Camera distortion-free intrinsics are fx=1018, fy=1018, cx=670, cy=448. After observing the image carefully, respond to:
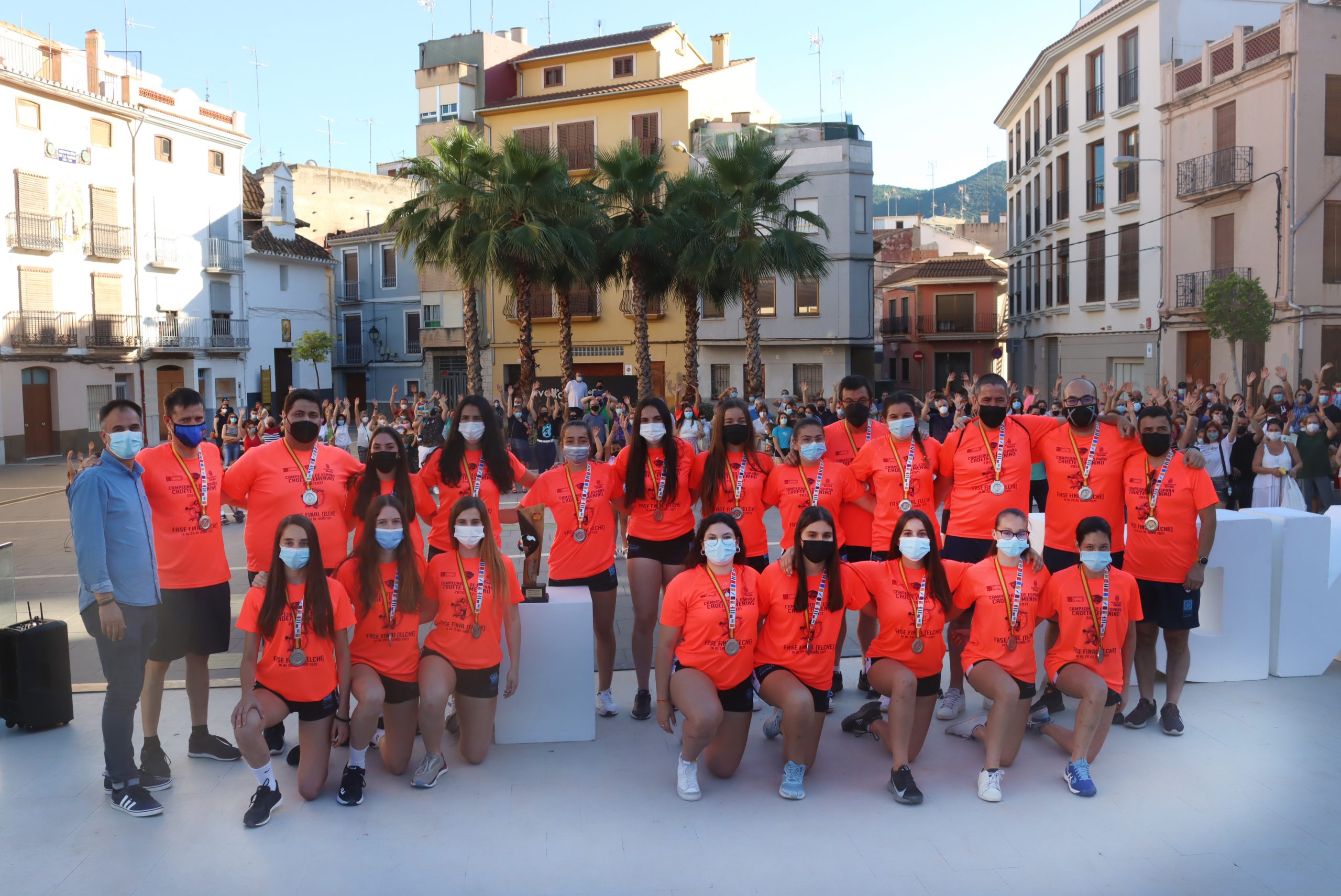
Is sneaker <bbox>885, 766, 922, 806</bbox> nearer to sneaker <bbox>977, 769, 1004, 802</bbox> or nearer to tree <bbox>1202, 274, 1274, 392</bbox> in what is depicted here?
sneaker <bbox>977, 769, 1004, 802</bbox>

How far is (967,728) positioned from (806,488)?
5.84ft

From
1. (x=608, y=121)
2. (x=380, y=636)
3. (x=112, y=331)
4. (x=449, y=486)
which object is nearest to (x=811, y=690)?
(x=380, y=636)

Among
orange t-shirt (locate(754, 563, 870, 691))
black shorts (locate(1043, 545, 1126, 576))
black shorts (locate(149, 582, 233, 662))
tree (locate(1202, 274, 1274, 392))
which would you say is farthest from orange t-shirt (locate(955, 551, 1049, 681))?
tree (locate(1202, 274, 1274, 392))

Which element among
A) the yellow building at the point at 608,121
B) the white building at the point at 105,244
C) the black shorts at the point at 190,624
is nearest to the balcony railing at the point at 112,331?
the white building at the point at 105,244

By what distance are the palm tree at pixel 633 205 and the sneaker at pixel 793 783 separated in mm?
21818

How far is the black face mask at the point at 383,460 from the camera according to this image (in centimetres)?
618

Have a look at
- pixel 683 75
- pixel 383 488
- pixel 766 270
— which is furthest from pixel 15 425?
pixel 383 488

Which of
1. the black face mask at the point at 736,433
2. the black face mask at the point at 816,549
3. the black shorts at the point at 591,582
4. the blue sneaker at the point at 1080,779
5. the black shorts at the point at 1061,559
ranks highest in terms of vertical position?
the black face mask at the point at 736,433

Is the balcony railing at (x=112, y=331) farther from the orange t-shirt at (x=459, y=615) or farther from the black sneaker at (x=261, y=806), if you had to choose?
the black sneaker at (x=261, y=806)

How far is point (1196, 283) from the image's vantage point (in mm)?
28078

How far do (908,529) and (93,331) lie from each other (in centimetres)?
3499

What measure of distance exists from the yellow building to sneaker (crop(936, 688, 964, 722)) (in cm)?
3302

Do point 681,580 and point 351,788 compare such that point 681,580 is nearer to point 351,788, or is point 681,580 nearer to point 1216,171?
point 351,788

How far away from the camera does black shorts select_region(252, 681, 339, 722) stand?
17.2ft
